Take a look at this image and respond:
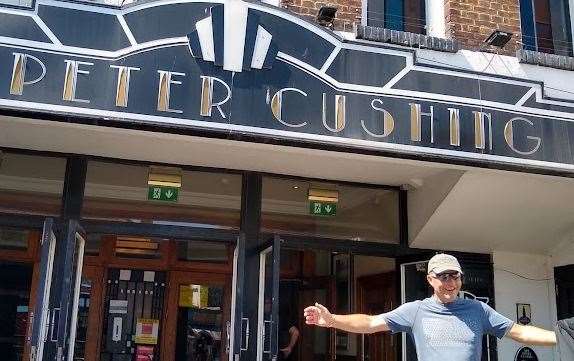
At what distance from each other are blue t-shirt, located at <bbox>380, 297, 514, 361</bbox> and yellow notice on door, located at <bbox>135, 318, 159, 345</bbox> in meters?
5.30

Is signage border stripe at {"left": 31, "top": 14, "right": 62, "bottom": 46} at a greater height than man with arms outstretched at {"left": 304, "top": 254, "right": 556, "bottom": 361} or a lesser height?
greater

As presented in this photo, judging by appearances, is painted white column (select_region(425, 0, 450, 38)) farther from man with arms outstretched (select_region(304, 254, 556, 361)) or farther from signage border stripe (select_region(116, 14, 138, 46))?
man with arms outstretched (select_region(304, 254, 556, 361))

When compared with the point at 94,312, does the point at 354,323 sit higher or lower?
lower

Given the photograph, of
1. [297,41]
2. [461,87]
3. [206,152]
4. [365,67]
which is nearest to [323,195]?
[206,152]

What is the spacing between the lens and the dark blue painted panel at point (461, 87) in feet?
18.2

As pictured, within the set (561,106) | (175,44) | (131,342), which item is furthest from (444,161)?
(131,342)

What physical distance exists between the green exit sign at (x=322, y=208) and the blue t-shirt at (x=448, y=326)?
3418 millimetres

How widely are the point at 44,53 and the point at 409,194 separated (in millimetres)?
3970

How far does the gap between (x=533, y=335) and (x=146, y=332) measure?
19.0 ft

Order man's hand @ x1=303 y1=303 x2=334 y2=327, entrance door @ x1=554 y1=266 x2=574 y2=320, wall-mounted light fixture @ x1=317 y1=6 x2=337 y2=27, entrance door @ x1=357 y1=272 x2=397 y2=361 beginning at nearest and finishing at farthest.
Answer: man's hand @ x1=303 y1=303 x2=334 y2=327 < wall-mounted light fixture @ x1=317 y1=6 x2=337 y2=27 < entrance door @ x1=554 y1=266 x2=574 y2=320 < entrance door @ x1=357 y1=272 x2=397 y2=361

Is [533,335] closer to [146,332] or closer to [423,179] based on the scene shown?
[423,179]

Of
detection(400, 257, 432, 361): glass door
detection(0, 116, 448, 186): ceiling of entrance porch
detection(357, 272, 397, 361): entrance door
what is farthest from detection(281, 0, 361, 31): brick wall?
detection(357, 272, 397, 361): entrance door

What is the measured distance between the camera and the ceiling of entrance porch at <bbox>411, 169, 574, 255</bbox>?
6.12 m

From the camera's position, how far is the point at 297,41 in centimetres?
534
